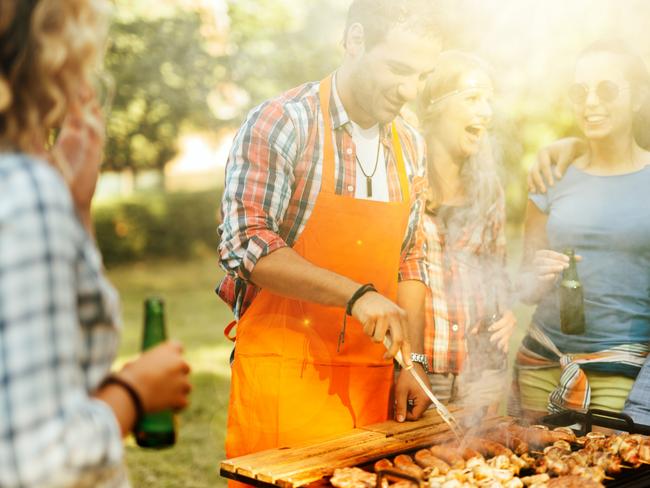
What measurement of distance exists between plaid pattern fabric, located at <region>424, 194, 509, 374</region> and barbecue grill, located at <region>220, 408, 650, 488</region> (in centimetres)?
44

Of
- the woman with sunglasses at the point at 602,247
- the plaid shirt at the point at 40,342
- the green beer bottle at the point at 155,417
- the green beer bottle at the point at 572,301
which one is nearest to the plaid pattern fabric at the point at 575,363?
the woman with sunglasses at the point at 602,247

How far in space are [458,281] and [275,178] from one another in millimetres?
1196

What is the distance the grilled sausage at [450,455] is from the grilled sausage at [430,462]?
0.03 metres

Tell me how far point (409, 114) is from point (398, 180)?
0.65 meters

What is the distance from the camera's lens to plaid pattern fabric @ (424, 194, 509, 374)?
3.56 m

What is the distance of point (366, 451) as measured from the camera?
2641mm

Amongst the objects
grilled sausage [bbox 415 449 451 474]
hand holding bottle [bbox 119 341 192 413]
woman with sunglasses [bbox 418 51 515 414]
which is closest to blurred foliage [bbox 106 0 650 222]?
woman with sunglasses [bbox 418 51 515 414]

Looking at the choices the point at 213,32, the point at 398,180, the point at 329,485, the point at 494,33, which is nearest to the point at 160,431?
the point at 329,485

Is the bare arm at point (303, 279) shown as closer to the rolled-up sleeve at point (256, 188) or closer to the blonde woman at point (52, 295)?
the rolled-up sleeve at point (256, 188)

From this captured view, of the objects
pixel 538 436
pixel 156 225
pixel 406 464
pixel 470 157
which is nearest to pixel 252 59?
pixel 156 225

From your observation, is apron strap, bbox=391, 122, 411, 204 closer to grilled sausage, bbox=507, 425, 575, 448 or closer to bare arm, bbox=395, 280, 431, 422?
bare arm, bbox=395, 280, 431, 422

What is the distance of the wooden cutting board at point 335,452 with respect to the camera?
234cm

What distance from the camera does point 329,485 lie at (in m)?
2.40

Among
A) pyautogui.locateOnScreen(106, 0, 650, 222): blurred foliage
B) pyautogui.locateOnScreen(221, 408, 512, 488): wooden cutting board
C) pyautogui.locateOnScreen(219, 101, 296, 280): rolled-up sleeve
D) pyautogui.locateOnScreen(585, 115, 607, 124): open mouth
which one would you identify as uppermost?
pyautogui.locateOnScreen(106, 0, 650, 222): blurred foliage
